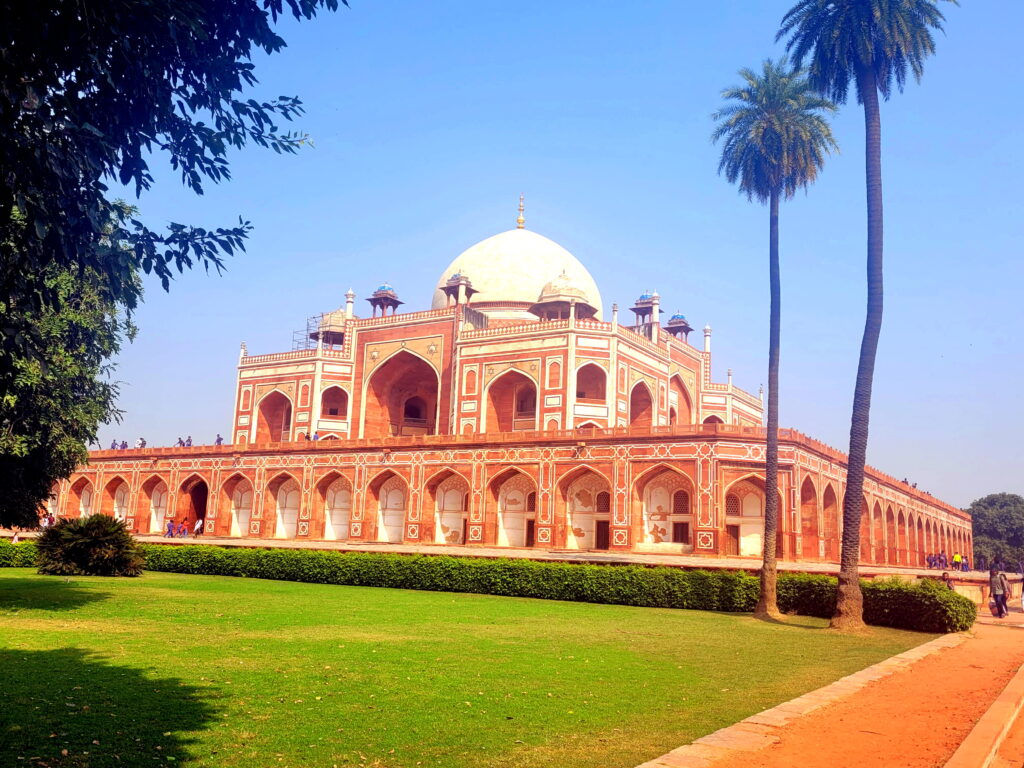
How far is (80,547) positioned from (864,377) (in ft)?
49.3

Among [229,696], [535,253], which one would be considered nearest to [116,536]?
[229,696]

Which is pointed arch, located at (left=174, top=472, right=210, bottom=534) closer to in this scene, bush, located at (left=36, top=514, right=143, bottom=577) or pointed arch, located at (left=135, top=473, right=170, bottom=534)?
pointed arch, located at (left=135, top=473, right=170, bottom=534)

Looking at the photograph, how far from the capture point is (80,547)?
675 inches

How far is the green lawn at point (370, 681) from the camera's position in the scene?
16.0ft

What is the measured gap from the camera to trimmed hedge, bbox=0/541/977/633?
14227 mm

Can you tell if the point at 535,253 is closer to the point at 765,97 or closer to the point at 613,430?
the point at 613,430

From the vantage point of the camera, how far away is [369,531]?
31.3m

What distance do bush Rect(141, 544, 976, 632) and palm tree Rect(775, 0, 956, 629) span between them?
120 cm

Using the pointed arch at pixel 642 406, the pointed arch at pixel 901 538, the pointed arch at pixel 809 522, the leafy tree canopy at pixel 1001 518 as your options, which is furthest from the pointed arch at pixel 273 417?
the leafy tree canopy at pixel 1001 518

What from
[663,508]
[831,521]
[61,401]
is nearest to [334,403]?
[663,508]

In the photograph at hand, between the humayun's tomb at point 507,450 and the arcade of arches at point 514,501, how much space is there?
7cm

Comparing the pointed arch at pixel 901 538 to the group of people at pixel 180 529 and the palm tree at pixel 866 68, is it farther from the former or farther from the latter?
the group of people at pixel 180 529

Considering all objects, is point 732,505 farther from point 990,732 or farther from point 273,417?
point 273,417

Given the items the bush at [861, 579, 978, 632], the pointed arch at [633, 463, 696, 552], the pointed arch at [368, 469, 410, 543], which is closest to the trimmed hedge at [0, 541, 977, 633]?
the bush at [861, 579, 978, 632]
